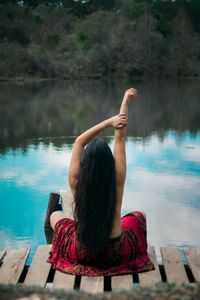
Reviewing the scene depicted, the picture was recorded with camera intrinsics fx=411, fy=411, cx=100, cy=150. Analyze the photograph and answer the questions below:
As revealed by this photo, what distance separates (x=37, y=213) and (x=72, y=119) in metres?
8.17

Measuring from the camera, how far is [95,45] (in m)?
42.7

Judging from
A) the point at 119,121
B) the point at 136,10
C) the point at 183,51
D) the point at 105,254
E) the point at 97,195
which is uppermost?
the point at 136,10

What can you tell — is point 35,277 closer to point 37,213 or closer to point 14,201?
point 37,213

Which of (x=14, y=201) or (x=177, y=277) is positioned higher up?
(x=177, y=277)

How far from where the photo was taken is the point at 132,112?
1434cm

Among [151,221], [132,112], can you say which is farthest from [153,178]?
[132,112]

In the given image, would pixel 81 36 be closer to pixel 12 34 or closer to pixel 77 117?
pixel 12 34

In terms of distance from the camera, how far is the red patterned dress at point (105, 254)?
246cm

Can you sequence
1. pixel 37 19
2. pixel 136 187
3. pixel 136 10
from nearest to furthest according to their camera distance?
pixel 136 187 → pixel 37 19 → pixel 136 10

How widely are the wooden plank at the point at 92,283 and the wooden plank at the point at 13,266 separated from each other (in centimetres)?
41

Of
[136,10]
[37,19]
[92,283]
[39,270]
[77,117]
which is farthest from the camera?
[136,10]

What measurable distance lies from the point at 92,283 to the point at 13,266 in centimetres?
60

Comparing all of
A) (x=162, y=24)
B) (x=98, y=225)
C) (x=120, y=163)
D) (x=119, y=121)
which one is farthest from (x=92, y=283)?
(x=162, y=24)

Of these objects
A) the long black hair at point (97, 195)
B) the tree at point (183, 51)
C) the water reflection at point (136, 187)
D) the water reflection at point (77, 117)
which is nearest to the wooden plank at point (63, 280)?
the long black hair at point (97, 195)
